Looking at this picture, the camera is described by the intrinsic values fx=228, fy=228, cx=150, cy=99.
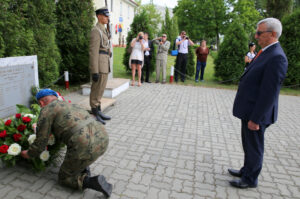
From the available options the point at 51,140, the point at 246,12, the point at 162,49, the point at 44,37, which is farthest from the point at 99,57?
the point at 246,12

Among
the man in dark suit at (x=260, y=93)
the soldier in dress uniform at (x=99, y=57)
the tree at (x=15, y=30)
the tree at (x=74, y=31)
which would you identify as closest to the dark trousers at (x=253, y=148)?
the man in dark suit at (x=260, y=93)

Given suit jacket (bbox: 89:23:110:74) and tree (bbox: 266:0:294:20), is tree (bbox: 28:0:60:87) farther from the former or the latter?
tree (bbox: 266:0:294:20)

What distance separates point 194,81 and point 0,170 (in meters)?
9.22

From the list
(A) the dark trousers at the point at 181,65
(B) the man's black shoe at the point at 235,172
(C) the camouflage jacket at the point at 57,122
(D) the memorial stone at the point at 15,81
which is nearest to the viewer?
(C) the camouflage jacket at the point at 57,122

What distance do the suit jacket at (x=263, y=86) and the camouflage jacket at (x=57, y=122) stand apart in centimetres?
191

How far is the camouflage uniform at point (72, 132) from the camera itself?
2426mm

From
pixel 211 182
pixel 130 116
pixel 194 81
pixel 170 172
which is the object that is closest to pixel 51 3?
pixel 130 116

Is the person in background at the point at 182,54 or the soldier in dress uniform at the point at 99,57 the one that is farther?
the person in background at the point at 182,54

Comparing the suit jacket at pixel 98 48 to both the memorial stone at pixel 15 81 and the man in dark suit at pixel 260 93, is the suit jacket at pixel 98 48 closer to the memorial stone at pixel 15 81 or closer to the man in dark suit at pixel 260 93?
the memorial stone at pixel 15 81

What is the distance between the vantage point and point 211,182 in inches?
124

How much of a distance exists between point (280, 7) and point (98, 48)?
13.5 meters

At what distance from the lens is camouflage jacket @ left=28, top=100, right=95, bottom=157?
95.1 inches

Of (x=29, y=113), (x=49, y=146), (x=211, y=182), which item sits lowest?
(x=211, y=182)

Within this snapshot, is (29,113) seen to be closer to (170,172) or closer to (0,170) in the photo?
(0,170)
